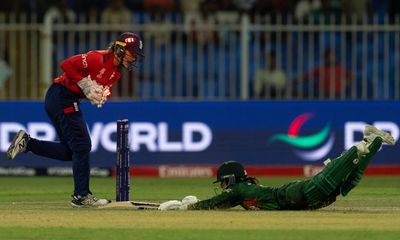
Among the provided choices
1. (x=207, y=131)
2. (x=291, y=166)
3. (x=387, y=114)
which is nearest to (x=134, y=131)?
(x=207, y=131)

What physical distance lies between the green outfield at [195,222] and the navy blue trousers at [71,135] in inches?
16.8

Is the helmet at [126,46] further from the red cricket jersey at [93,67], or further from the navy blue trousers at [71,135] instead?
the navy blue trousers at [71,135]

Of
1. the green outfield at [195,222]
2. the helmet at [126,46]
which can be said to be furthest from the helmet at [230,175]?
the helmet at [126,46]

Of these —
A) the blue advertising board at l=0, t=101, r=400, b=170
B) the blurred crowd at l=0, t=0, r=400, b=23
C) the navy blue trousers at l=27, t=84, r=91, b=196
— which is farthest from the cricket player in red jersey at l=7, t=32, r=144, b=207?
the blurred crowd at l=0, t=0, r=400, b=23

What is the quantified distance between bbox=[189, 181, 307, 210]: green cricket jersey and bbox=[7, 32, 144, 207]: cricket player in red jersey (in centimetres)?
154

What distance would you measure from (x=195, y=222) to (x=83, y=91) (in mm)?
2609

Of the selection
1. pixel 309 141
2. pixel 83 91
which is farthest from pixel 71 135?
pixel 309 141

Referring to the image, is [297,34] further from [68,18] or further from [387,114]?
[68,18]

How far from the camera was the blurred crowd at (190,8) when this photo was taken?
23812mm

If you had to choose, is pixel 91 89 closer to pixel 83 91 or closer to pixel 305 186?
pixel 83 91

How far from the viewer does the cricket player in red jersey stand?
15.0 meters

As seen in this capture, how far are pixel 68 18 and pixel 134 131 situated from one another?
284 centimetres

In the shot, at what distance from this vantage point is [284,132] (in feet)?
70.7

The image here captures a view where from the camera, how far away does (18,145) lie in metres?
15.5
